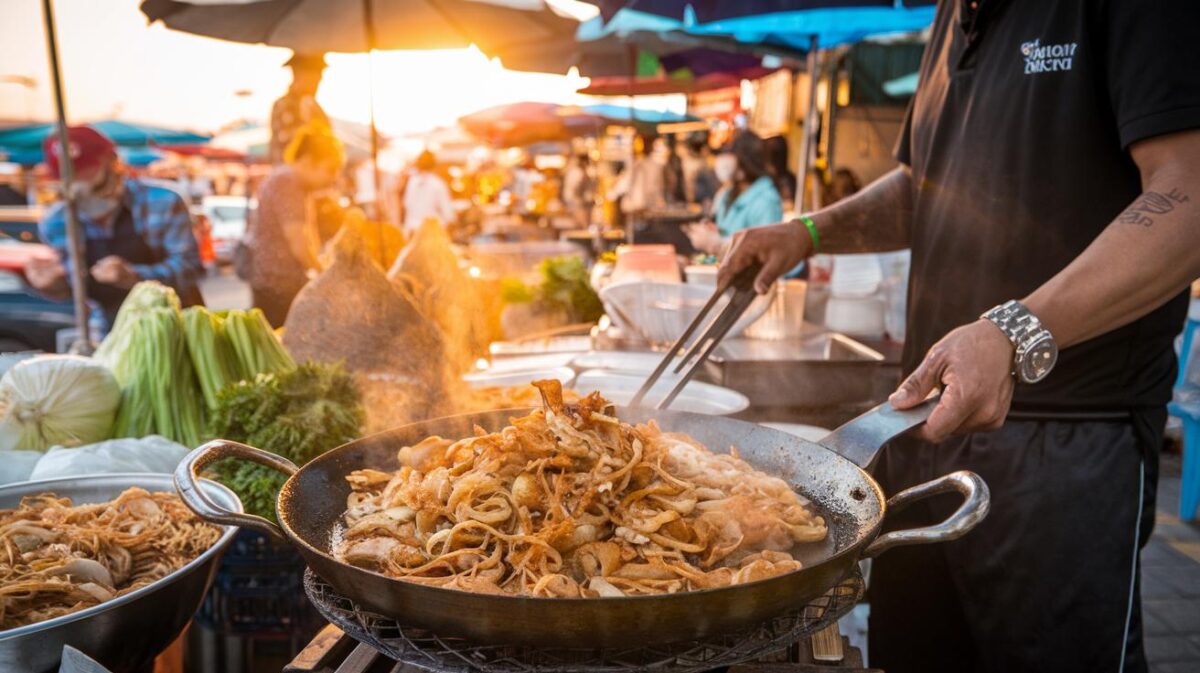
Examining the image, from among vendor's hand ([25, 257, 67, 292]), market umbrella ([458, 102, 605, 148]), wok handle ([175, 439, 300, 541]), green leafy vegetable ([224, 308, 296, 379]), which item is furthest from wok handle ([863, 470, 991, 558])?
market umbrella ([458, 102, 605, 148])

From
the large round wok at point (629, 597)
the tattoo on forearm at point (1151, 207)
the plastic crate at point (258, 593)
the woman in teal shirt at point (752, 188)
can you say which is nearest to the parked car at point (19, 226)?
the woman in teal shirt at point (752, 188)

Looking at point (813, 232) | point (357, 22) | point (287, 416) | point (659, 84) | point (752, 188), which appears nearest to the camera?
point (287, 416)

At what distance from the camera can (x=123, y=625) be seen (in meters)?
1.71

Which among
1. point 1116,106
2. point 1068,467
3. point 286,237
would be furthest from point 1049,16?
point 286,237

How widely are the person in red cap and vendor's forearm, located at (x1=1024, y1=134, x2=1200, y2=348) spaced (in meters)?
6.09

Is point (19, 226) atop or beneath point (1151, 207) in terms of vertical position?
beneath

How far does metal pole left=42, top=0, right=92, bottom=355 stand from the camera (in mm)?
3883

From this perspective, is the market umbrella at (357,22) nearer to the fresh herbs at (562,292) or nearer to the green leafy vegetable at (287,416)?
the fresh herbs at (562,292)

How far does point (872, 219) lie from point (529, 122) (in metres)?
16.8

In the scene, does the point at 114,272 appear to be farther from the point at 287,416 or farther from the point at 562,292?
the point at 287,416

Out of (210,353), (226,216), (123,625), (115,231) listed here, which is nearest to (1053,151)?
(123,625)

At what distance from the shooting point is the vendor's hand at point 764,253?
272cm

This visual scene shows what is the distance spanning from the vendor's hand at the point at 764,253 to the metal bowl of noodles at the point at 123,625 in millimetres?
1826

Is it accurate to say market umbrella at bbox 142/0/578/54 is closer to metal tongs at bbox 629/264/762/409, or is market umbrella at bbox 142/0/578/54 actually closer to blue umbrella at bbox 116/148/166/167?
metal tongs at bbox 629/264/762/409
